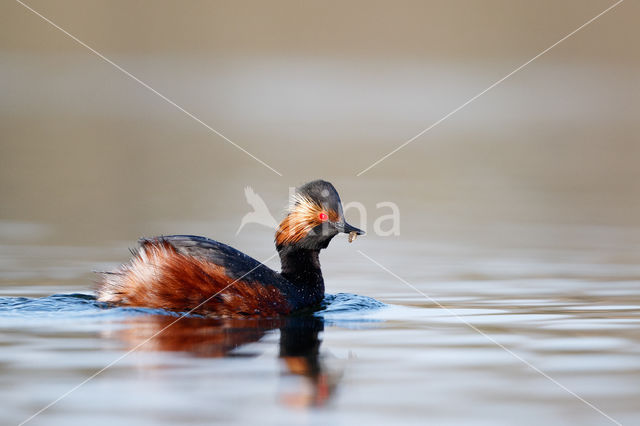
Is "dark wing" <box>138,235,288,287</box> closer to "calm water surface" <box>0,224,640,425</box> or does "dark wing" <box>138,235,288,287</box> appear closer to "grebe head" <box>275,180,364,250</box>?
"calm water surface" <box>0,224,640,425</box>

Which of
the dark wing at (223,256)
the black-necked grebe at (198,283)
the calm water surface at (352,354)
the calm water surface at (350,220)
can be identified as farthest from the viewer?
the dark wing at (223,256)

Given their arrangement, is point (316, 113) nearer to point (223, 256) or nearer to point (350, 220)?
point (350, 220)

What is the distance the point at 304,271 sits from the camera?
11.0 metres

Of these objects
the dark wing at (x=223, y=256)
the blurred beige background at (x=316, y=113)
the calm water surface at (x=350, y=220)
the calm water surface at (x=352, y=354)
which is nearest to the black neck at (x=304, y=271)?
the calm water surface at (x=352, y=354)

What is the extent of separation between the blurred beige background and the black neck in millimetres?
3427

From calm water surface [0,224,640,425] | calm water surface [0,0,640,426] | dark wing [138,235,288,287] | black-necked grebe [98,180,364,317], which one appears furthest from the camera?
dark wing [138,235,288,287]

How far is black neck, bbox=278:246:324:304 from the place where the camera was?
10.8 metres

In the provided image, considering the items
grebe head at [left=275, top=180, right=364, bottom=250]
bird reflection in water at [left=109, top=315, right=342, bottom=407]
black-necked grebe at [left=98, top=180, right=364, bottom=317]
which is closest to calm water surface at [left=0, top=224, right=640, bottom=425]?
bird reflection in water at [left=109, top=315, right=342, bottom=407]

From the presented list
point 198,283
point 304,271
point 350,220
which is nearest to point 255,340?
point 198,283

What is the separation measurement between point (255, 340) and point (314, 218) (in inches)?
81.4

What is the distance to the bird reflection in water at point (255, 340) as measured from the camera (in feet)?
Answer: 24.5

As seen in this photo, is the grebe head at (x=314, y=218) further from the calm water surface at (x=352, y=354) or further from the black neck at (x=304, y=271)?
the calm water surface at (x=352, y=354)

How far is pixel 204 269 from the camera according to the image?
9.89 metres

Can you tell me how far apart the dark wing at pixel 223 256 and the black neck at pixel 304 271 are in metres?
0.49
